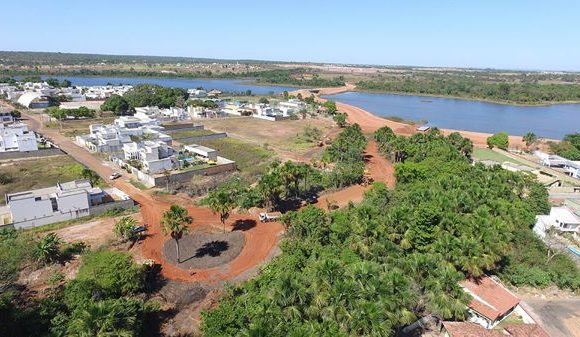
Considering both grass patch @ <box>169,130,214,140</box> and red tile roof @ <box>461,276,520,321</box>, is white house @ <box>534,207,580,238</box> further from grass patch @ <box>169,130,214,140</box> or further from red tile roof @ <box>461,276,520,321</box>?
grass patch @ <box>169,130,214,140</box>

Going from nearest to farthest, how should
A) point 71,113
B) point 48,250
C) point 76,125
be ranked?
point 48,250, point 76,125, point 71,113

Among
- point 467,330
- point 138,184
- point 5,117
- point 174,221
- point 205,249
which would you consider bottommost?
point 205,249

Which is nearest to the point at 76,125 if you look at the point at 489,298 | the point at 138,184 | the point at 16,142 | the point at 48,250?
the point at 16,142

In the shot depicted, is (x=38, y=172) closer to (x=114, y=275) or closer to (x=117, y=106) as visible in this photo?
(x=114, y=275)

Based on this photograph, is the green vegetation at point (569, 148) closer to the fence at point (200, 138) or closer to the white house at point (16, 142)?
the fence at point (200, 138)

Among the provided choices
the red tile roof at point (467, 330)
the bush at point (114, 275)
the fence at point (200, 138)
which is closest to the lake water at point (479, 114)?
the fence at point (200, 138)

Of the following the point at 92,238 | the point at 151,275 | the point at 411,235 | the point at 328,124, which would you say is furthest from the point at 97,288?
the point at 328,124

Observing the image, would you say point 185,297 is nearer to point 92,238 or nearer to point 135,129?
point 92,238
